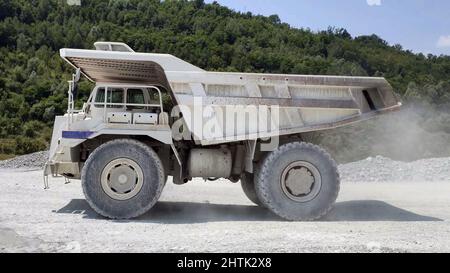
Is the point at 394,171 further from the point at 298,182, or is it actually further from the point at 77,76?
the point at 77,76

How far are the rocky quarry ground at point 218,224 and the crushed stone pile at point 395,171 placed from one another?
1.53m

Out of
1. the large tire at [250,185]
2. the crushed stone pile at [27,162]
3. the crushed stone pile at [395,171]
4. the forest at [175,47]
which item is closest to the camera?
the large tire at [250,185]

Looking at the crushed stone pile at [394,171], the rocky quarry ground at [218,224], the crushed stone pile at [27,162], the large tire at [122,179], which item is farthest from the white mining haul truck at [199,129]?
the crushed stone pile at [27,162]

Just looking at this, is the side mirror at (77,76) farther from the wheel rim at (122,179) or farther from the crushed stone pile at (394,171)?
the crushed stone pile at (394,171)

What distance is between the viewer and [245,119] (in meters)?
9.51

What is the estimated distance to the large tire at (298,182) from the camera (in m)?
9.51

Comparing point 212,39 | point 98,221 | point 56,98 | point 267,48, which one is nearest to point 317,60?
point 267,48

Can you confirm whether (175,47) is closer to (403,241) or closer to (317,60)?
(317,60)

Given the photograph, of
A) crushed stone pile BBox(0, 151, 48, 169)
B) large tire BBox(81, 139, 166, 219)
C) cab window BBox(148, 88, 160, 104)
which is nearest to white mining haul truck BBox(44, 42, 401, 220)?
large tire BBox(81, 139, 166, 219)

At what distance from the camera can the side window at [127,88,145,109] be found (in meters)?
9.98

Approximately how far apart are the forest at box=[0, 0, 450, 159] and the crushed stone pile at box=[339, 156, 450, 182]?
20.2 m

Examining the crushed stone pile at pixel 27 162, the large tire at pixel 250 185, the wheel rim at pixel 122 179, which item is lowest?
the crushed stone pile at pixel 27 162

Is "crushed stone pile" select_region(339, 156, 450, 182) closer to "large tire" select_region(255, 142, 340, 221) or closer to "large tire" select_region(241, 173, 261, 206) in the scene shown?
"large tire" select_region(241, 173, 261, 206)

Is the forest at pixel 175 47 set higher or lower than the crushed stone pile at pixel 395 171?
higher
